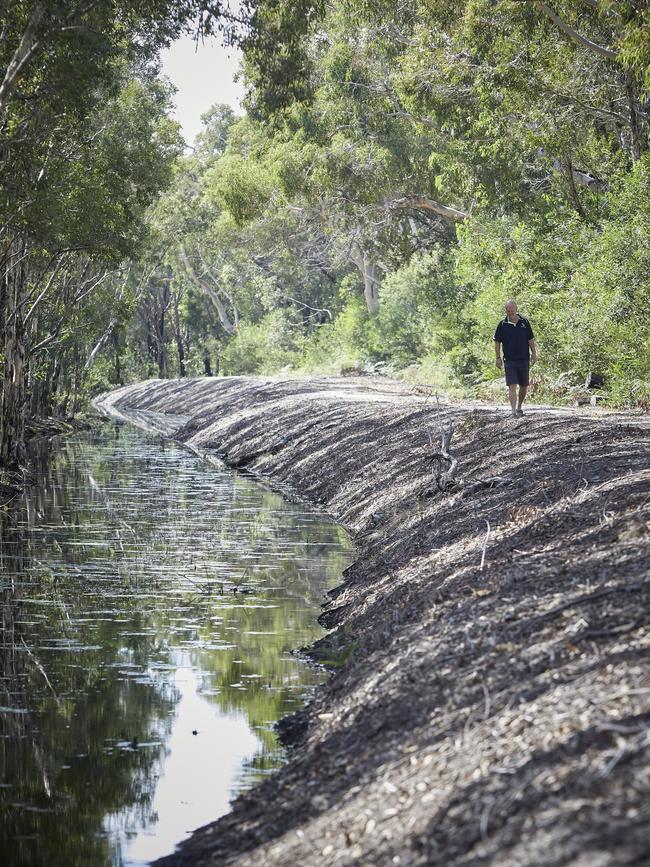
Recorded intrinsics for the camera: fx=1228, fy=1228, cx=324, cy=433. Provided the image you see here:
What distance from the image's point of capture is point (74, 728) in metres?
7.90

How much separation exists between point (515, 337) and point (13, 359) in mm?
10596

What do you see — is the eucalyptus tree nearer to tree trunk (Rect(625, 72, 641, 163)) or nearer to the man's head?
the man's head

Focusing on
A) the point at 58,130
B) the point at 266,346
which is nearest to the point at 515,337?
the point at 58,130

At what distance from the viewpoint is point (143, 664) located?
949 cm

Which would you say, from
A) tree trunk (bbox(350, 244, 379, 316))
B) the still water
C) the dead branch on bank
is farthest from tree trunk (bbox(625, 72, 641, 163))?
tree trunk (bbox(350, 244, 379, 316))

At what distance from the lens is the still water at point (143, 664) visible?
6641 mm

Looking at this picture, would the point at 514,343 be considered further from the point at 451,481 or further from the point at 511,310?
the point at 451,481

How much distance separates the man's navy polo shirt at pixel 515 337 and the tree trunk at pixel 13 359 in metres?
9.12

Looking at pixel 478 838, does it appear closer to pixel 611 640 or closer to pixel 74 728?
pixel 611 640

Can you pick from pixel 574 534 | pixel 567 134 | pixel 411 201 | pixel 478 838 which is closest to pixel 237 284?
pixel 411 201

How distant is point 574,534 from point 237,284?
216 ft

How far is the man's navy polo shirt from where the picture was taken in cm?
1862

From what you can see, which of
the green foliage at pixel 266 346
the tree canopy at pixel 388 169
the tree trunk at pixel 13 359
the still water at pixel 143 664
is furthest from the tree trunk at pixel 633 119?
the green foliage at pixel 266 346

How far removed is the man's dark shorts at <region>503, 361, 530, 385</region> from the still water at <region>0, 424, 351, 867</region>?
3962mm
